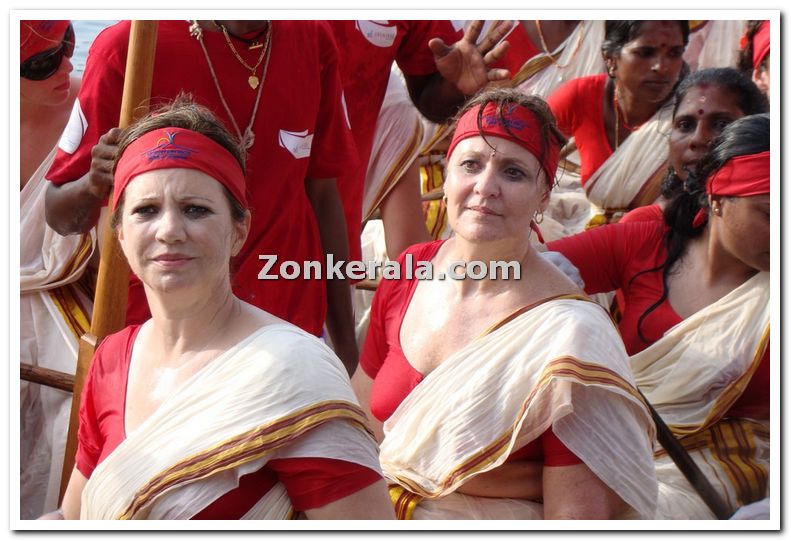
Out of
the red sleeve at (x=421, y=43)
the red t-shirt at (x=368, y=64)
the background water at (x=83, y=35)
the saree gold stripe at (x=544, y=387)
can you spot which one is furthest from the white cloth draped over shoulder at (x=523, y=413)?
the background water at (x=83, y=35)

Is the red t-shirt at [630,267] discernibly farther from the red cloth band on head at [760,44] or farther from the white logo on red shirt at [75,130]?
the white logo on red shirt at [75,130]

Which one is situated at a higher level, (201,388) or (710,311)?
(710,311)

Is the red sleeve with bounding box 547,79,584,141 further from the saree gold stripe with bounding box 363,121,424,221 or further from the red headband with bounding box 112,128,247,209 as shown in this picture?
the red headband with bounding box 112,128,247,209

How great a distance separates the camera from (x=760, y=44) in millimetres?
4051

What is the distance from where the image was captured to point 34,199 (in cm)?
404

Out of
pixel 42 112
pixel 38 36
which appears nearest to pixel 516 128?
pixel 38 36

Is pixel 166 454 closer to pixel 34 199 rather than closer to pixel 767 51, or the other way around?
pixel 34 199

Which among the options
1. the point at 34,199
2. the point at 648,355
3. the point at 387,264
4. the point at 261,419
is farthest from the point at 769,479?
the point at 34,199

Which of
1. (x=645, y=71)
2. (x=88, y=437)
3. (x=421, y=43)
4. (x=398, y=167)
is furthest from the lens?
(x=645, y=71)

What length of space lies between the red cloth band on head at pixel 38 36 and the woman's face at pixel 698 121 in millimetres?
1813

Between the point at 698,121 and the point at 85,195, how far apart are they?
1.79 metres

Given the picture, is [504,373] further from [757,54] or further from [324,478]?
[757,54]
